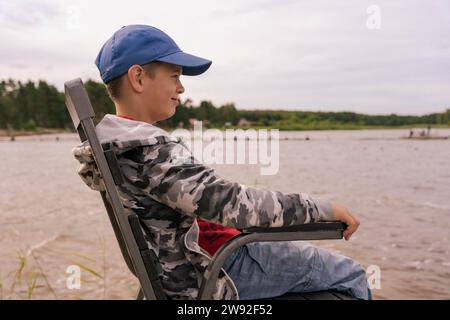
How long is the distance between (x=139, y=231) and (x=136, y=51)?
65 cm

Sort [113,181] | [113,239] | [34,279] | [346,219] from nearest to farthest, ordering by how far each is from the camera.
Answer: [113,181], [346,219], [34,279], [113,239]

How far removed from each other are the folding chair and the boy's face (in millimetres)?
278

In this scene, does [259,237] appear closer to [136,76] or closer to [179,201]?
[179,201]

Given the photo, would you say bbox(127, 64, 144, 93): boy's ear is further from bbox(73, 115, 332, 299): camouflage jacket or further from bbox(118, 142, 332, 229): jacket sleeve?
bbox(118, 142, 332, 229): jacket sleeve

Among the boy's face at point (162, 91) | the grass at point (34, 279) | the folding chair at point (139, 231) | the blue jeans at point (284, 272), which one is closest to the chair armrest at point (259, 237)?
the folding chair at point (139, 231)

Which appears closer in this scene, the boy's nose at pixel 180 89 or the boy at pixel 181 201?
the boy at pixel 181 201

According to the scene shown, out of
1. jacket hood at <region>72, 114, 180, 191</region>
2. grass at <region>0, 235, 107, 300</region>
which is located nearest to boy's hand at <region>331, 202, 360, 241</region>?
jacket hood at <region>72, 114, 180, 191</region>

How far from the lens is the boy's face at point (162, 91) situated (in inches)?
69.9

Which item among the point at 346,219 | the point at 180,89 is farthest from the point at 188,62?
the point at 346,219

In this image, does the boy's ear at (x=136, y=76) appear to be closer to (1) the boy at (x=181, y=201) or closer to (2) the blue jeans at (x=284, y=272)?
(1) the boy at (x=181, y=201)

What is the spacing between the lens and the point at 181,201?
153 centimetres

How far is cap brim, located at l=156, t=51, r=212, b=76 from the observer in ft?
A: 5.75

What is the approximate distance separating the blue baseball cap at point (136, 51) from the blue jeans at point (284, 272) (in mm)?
734
